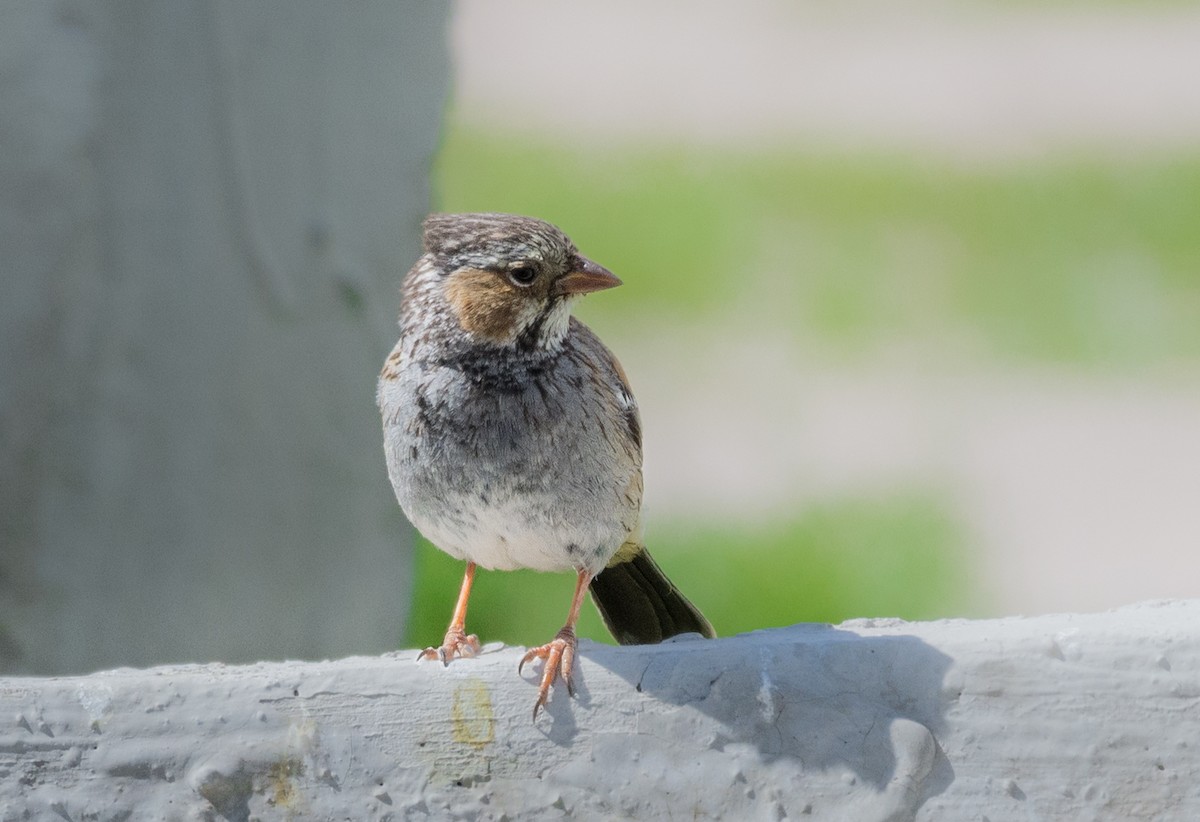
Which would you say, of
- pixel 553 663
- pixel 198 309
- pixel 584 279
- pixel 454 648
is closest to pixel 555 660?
pixel 553 663

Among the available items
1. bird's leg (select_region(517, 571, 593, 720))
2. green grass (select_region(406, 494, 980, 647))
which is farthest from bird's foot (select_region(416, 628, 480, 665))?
green grass (select_region(406, 494, 980, 647))

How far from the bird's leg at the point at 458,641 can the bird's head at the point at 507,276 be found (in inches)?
18.6

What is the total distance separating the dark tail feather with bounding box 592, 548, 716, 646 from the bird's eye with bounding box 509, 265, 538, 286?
64cm

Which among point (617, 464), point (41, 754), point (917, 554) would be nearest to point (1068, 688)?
point (617, 464)

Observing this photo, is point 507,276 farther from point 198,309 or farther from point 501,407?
point 198,309

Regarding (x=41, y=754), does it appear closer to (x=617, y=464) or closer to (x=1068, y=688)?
(x=617, y=464)

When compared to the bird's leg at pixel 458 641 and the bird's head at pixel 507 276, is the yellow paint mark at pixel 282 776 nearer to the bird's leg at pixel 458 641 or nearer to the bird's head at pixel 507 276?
the bird's leg at pixel 458 641

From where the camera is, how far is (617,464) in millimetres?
2094

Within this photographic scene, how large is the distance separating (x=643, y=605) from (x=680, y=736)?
30.9 inches

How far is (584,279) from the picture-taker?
1976 mm

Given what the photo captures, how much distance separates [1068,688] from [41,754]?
128cm

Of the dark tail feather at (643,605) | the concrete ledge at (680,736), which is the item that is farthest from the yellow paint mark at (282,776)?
the dark tail feather at (643,605)

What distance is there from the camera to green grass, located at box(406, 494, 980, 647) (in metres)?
4.11

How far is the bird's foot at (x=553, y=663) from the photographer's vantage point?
1664 millimetres
